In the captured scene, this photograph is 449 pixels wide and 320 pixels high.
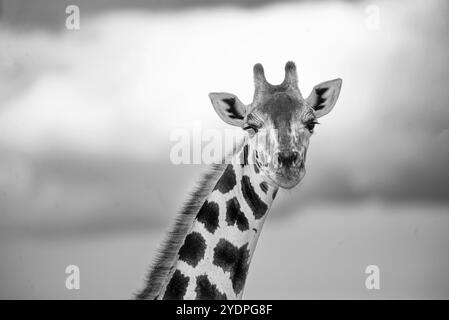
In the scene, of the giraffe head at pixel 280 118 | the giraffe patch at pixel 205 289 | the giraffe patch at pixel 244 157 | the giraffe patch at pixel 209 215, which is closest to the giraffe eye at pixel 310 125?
the giraffe head at pixel 280 118

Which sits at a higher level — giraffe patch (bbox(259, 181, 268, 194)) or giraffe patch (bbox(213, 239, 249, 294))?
giraffe patch (bbox(259, 181, 268, 194))

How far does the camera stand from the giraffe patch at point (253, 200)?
10.7 feet

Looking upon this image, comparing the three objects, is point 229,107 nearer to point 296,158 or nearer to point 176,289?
point 296,158

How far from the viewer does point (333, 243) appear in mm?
3740

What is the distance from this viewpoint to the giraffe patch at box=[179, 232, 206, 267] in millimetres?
3164

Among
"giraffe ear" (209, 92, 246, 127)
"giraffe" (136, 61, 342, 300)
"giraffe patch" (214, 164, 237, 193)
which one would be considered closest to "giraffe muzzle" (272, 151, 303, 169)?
"giraffe" (136, 61, 342, 300)

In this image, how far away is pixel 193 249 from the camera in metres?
3.18

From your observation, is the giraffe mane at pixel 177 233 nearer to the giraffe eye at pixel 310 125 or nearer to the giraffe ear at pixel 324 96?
the giraffe eye at pixel 310 125

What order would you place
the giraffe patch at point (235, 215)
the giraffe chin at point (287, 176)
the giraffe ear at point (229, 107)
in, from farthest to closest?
the giraffe ear at point (229, 107) < the giraffe patch at point (235, 215) < the giraffe chin at point (287, 176)

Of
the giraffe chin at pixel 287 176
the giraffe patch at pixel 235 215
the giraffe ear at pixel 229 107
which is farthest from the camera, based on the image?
the giraffe ear at pixel 229 107

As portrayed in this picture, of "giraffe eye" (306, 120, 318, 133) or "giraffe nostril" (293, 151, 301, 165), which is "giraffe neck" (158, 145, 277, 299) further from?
"giraffe eye" (306, 120, 318, 133)

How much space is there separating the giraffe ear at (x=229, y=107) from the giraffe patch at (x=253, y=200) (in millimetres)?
356

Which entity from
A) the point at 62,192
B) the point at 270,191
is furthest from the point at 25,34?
the point at 270,191

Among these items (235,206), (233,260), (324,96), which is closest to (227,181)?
(235,206)
